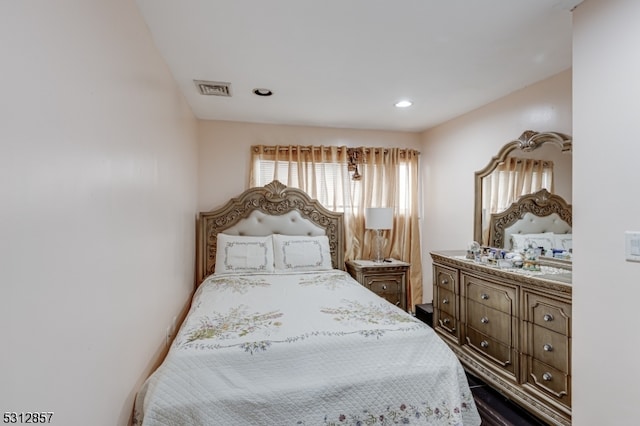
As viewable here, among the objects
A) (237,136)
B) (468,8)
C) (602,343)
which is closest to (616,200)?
(602,343)

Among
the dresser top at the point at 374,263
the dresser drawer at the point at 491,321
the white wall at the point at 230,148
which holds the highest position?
the white wall at the point at 230,148

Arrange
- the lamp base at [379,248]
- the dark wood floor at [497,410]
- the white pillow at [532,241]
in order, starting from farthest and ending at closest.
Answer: the lamp base at [379,248]
the white pillow at [532,241]
the dark wood floor at [497,410]

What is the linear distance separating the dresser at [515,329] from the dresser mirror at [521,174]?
53cm

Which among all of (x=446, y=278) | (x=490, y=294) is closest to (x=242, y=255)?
(x=446, y=278)

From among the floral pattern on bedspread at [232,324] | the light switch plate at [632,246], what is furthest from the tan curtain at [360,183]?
the light switch plate at [632,246]

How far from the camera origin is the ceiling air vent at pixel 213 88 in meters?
2.57

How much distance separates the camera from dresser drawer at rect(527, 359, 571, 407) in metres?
1.85

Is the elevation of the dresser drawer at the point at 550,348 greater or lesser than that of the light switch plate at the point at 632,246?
lesser

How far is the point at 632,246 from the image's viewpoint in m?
1.36

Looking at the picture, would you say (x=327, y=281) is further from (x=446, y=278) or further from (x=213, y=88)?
(x=213, y=88)

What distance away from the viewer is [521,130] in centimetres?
269

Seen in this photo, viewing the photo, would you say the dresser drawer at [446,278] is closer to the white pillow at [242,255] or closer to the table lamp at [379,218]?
the table lamp at [379,218]

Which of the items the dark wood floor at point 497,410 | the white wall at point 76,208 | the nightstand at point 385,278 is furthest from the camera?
the nightstand at point 385,278

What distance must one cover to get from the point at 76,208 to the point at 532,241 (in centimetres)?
292
